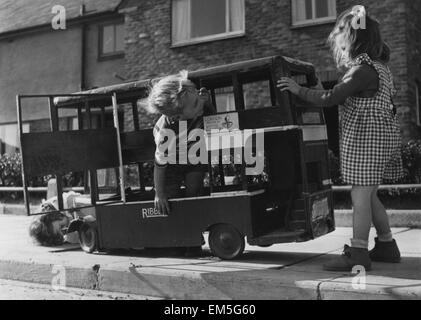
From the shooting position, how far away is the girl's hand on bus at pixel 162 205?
4.50 meters

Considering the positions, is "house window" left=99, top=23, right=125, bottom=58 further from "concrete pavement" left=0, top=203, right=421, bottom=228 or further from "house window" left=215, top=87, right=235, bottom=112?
"concrete pavement" left=0, top=203, right=421, bottom=228

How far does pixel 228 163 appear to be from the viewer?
4.67m

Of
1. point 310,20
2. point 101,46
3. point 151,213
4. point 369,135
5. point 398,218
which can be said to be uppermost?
point 101,46

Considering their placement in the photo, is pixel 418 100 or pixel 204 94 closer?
pixel 204 94

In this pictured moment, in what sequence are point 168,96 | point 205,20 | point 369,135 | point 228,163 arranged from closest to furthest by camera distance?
point 369,135 < point 168,96 < point 228,163 < point 205,20

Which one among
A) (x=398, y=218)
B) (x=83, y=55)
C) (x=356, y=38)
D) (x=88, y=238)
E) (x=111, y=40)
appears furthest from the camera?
(x=83, y=55)

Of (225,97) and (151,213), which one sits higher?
(225,97)

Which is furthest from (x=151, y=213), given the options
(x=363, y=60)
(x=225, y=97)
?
(x=225, y=97)

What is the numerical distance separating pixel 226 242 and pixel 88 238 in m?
1.55

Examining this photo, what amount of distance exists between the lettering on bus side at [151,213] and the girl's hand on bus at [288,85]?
150cm

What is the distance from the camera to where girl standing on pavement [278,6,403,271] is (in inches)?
151

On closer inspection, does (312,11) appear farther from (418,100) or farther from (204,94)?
(204,94)

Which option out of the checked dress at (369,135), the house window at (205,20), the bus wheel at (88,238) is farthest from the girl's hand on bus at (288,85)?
the house window at (205,20)

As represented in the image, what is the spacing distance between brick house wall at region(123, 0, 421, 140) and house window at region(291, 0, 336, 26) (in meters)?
0.14
